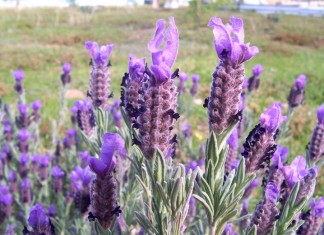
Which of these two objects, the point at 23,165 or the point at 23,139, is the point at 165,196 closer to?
the point at 23,165

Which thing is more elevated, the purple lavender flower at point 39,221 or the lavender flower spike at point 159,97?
the lavender flower spike at point 159,97

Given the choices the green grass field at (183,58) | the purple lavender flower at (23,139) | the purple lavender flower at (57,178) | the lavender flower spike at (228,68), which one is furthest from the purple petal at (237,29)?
the purple lavender flower at (23,139)

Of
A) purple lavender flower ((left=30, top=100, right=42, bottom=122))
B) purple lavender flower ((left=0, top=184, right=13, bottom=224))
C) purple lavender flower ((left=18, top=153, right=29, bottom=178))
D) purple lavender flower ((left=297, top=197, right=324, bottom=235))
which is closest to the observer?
purple lavender flower ((left=297, top=197, right=324, bottom=235))

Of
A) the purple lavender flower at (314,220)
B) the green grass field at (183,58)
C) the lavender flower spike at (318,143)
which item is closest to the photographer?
the purple lavender flower at (314,220)

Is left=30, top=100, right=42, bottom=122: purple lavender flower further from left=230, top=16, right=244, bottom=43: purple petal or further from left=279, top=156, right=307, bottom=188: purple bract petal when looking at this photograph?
left=230, top=16, right=244, bottom=43: purple petal

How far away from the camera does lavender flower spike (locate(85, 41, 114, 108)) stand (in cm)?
161

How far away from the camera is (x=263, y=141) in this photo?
1.09 meters

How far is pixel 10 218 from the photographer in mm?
2371

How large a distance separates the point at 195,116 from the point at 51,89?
2743 millimetres

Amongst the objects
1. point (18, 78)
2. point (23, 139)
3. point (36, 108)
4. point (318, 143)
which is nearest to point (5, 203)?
point (23, 139)

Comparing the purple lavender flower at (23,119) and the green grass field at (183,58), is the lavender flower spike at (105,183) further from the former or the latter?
the purple lavender flower at (23,119)

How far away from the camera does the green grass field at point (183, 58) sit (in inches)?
235

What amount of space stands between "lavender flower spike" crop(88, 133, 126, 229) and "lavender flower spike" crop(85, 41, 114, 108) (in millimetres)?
676

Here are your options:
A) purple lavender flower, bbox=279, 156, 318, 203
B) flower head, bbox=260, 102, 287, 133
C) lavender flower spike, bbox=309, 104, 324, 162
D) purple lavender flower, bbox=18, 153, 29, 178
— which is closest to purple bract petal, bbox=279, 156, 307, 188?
purple lavender flower, bbox=279, 156, 318, 203
